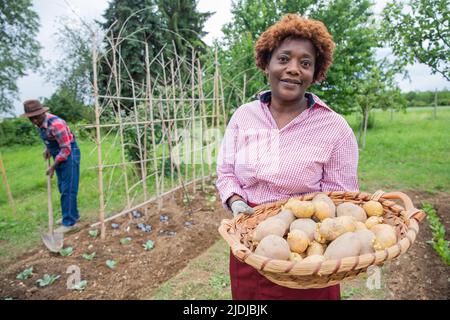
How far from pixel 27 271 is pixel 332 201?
325 centimetres

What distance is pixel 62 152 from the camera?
14.0 feet

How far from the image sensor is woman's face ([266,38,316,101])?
1.50 m

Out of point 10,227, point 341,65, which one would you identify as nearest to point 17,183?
point 10,227

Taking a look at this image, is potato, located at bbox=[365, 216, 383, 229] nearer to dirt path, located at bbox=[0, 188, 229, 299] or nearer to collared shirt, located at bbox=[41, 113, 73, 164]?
dirt path, located at bbox=[0, 188, 229, 299]

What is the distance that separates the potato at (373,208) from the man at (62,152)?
3888mm

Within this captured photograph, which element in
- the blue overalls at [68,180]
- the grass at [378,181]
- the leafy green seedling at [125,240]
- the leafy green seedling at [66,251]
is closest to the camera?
the grass at [378,181]

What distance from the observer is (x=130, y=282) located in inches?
124

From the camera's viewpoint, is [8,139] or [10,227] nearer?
[10,227]

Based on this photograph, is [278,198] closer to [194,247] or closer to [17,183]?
[194,247]

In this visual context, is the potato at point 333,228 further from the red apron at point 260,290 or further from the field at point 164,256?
the field at point 164,256

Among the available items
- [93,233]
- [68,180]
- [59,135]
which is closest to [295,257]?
[93,233]

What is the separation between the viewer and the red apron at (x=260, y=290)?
1479 millimetres

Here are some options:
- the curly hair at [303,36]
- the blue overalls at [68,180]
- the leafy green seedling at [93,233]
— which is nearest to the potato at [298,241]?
the curly hair at [303,36]
